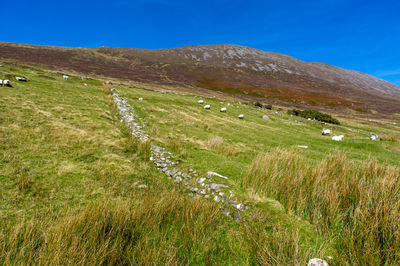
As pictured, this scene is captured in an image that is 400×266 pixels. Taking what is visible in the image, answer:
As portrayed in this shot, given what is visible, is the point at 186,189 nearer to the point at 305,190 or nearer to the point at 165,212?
the point at 165,212

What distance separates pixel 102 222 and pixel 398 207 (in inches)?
200

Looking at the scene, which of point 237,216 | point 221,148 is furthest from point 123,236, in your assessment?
point 221,148

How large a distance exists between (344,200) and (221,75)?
260ft

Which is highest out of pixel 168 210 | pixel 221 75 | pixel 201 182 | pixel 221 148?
pixel 221 75

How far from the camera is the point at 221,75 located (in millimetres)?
78500

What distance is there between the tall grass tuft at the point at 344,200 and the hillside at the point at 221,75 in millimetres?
45553

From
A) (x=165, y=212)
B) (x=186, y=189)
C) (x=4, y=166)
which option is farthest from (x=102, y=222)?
(x=4, y=166)

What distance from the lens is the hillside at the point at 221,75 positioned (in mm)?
53812

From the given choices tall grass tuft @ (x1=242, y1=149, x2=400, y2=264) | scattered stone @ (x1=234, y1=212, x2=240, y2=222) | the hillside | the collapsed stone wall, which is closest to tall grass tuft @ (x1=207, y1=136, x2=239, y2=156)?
the collapsed stone wall

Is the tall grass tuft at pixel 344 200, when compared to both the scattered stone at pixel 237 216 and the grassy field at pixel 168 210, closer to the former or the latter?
the grassy field at pixel 168 210

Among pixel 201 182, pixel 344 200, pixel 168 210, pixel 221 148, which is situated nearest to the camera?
pixel 168 210

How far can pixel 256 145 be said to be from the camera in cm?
1199

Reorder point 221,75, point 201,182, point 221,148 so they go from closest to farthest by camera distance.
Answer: point 201,182, point 221,148, point 221,75

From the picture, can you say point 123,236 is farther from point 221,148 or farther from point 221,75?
point 221,75
